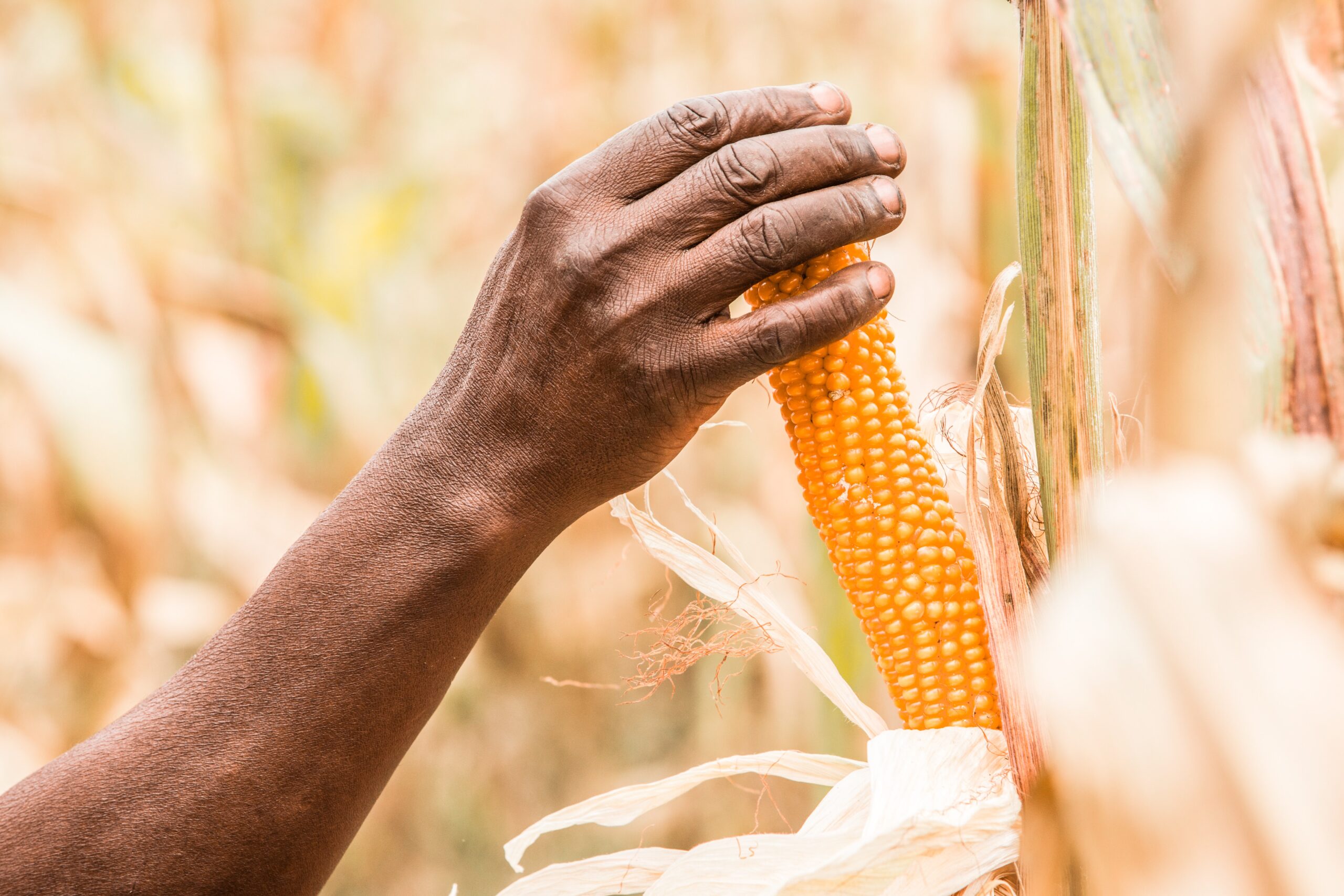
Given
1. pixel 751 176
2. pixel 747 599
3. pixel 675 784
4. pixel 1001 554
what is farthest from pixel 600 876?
pixel 751 176

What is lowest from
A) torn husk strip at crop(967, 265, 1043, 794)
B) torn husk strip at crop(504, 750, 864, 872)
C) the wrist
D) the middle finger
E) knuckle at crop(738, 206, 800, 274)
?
torn husk strip at crop(504, 750, 864, 872)

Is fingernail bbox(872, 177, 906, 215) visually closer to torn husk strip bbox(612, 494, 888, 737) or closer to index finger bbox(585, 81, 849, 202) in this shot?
index finger bbox(585, 81, 849, 202)

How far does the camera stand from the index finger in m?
0.43

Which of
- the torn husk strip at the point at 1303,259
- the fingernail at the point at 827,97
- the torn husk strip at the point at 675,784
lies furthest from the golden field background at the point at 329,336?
the torn husk strip at the point at 1303,259

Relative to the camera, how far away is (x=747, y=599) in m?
0.53

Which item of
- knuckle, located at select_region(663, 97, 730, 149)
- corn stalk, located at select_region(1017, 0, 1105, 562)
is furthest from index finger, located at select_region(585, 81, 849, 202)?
corn stalk, located at select_region(1017, 0, 1105, 562)

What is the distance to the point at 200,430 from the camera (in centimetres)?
112

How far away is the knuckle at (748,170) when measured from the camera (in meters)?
0.41

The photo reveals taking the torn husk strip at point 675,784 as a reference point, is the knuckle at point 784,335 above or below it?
above

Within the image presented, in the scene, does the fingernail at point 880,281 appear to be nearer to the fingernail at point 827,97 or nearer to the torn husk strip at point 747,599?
the fingernail at point 827,97

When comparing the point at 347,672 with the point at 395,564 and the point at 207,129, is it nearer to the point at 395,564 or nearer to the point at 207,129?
the point at 395,564

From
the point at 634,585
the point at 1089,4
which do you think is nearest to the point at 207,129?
the point at 634,585

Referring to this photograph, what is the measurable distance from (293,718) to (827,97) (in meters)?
0.44

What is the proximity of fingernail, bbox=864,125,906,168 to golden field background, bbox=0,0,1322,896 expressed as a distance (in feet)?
2.00
